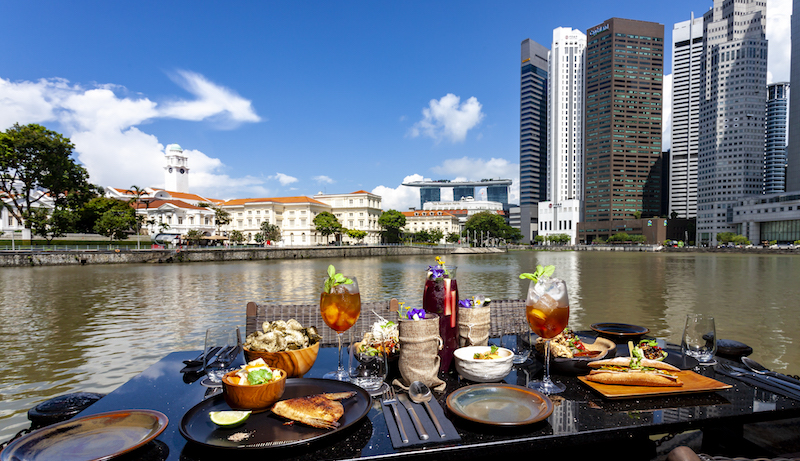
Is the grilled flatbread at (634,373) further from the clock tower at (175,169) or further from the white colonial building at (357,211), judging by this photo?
the clock tower at (175,169)

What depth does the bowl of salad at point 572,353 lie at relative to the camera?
2.02 m

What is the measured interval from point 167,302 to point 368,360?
47.6 ft

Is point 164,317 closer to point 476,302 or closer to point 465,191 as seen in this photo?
point 476,302

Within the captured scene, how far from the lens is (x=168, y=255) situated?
137 feet

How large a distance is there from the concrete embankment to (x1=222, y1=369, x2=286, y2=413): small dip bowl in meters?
42.9

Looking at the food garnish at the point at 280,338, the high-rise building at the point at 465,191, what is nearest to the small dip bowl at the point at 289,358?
the food garnish at the point at 280,338

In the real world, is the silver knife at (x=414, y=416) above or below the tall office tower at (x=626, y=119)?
below

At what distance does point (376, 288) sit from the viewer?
61.8 feet

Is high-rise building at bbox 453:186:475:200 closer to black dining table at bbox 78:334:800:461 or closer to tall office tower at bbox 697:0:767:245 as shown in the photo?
tall office tower at bbox 697:0:767:245

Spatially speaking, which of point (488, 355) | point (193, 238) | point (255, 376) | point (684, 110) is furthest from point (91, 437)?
point (684, 110)

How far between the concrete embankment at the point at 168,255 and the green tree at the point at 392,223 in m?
23.7

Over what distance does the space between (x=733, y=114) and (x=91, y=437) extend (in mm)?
143237

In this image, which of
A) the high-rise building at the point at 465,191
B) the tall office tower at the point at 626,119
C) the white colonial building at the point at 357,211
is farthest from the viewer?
the high-rise building at the point at 465,191

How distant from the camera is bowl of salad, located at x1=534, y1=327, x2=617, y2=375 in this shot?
2016 millimetres
